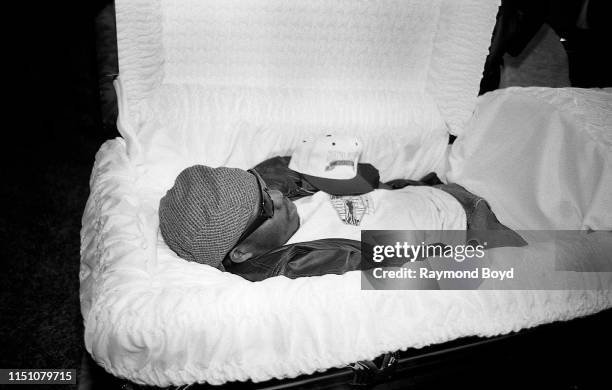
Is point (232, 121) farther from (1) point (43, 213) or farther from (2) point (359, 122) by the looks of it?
(1) point (43, 213)

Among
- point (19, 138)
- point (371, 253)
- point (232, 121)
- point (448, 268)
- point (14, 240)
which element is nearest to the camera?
point (448, 268)

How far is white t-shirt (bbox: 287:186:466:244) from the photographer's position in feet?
3.18

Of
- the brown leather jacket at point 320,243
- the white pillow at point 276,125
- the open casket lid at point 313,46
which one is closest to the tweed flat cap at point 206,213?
the brown leather jacket at point 320,243

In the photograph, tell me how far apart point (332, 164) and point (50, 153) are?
138 centimetres

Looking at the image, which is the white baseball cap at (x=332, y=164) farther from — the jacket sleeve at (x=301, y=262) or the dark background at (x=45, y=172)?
the dark background at (x=45, y=172)

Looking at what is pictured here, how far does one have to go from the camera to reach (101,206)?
776mm

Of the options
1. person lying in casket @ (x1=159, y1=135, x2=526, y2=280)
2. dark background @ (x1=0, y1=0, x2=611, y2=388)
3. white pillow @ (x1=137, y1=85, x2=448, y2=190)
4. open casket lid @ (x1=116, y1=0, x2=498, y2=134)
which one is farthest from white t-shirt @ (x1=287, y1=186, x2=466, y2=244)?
dark background @ (x1=0, y1=0, x2=611, y2=388)

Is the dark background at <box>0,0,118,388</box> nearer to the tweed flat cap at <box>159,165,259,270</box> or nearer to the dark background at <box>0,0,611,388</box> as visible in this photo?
the dark background at <box>0,0,611,388</box>

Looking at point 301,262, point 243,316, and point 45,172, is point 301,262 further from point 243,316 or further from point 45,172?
point 45,172

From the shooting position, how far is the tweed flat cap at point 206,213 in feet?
2.40

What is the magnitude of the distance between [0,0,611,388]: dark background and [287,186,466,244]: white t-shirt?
0.48 metres

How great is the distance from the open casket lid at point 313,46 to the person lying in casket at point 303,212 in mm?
237

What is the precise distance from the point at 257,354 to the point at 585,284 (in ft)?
2.04

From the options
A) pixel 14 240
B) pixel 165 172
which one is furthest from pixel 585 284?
pixel 14 240
